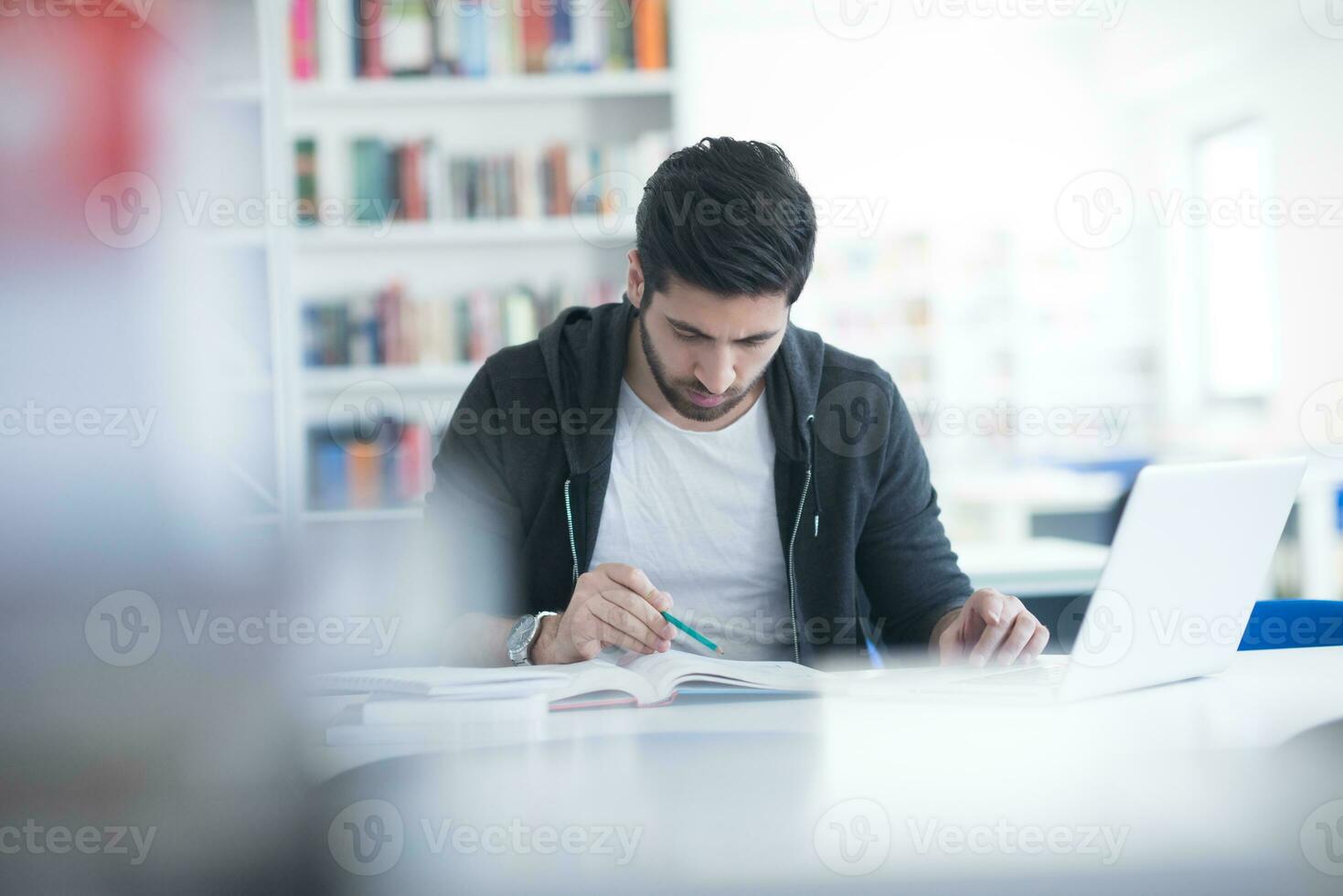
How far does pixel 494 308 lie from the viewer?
3.16 metres

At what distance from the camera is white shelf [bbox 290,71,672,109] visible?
3066 mm

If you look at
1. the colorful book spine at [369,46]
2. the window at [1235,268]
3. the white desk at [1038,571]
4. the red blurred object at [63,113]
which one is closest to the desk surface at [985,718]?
the red blurred object at [63,113]

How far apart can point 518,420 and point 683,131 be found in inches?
68.0

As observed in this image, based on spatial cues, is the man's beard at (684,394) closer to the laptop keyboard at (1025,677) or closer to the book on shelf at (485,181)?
the laptop keyboard at (1025,677)

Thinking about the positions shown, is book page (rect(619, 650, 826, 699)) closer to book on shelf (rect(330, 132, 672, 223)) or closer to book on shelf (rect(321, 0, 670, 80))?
book on shelf (rect(330, 132, 672, 223))

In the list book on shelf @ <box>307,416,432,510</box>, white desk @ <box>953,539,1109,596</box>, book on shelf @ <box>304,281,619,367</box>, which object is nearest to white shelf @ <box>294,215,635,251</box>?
book on shelf @ <box>304,281,619,367</box>

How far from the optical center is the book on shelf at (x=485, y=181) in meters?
3.09

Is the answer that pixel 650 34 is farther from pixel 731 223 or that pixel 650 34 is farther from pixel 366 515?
pixel 731 223

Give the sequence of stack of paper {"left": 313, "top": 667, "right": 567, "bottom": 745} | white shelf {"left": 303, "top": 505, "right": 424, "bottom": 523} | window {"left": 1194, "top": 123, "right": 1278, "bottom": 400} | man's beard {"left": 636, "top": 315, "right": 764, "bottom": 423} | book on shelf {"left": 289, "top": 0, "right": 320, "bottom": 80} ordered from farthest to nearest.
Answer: window {"left": 1194, "top": 123, "right": 1278, "bottom": 400}, book on shelf {"left": 289, "top": 0, "right": 320, "bottom": 80}, white shelf {"left": 303, "top": 505, "right": 424, "bottom": 523}, man's beard {"left": 636, "top": 315, "right": 764, "bottom": 423}, stack of paper {"left": 313, "top": 667, "right": 567, "bottom": 745}

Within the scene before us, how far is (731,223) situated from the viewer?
138 cm

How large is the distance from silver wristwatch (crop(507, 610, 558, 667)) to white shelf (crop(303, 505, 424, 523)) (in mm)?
1724

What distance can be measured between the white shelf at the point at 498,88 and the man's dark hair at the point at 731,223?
1.71 meters

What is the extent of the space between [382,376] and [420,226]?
42 centimetres

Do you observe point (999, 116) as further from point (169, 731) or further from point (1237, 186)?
point (169, 731)
